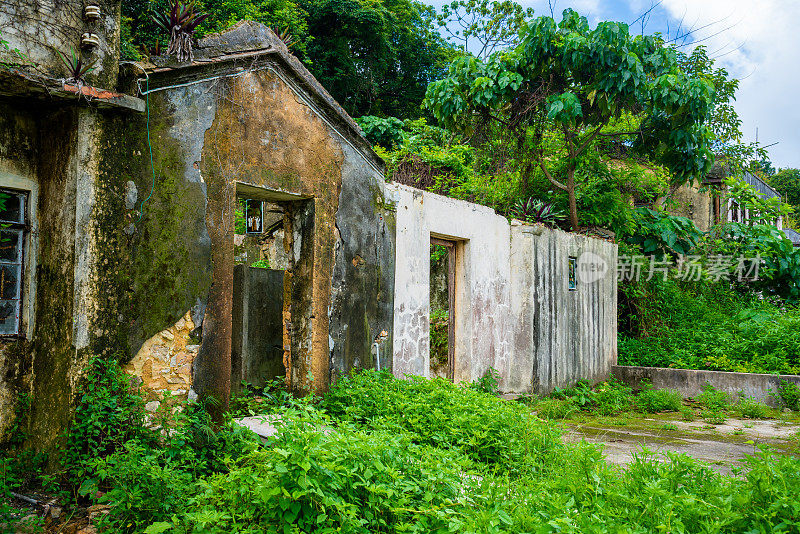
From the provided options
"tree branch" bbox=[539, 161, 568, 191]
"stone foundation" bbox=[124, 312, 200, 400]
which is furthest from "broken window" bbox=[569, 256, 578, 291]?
"stone foundation" bbox=[124, 312, 200, 400]

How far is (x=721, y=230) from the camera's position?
13023mm

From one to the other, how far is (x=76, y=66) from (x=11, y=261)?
1.62 meters

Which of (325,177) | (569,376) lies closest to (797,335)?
(569,376)

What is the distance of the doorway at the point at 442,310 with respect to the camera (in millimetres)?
8281

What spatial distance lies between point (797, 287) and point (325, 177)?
1121 cm

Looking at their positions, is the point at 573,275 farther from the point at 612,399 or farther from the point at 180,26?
the point at 180,26

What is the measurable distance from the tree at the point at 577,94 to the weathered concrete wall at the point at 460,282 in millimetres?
2603

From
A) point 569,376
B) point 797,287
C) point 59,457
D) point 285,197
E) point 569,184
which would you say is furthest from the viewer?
point 797,287

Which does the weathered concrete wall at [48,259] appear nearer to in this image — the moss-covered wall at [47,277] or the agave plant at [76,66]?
the moss-covered wall at [47,277]

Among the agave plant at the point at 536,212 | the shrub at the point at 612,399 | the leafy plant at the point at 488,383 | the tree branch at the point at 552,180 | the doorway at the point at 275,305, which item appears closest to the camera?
the doorway at the point at 275,305

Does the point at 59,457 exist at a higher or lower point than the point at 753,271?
lower

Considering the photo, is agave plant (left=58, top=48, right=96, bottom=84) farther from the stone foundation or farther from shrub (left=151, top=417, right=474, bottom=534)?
shrub (left=151, top=417, right=474, bottom=534)

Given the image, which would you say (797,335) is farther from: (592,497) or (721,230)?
(592,497)

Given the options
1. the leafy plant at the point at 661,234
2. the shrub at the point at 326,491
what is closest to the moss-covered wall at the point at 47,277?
the shrub at the point at 326,491
